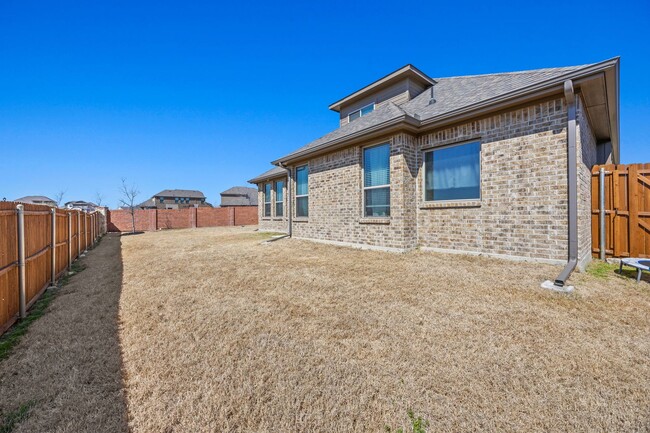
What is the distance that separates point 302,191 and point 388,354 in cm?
927

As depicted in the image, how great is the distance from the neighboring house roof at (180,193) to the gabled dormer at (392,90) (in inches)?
2395

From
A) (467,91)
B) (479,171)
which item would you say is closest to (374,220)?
(479,171)

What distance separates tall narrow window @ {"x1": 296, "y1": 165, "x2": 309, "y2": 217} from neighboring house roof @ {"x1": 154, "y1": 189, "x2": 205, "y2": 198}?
2420 inches

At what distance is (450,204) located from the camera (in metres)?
6.89

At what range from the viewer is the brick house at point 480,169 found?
5.35m

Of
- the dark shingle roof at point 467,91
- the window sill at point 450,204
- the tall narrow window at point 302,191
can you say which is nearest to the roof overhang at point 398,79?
the dark shingle roof at point 467,91

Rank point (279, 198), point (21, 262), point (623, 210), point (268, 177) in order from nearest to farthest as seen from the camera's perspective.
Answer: point (21, 262) → point (623, 210) → point (279, 198) → point (268, 177)

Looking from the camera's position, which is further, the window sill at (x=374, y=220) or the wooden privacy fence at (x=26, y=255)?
the window sill at (x=374, y=220)

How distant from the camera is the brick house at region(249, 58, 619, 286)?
535 centimetres

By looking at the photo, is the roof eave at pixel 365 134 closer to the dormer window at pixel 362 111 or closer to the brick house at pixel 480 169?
the brick house at pixel 480 169

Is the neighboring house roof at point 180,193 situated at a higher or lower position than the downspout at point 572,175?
higher

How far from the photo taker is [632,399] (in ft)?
6.34

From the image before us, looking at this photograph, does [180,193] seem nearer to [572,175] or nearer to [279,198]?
[279,198]

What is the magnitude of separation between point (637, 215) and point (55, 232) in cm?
1293
